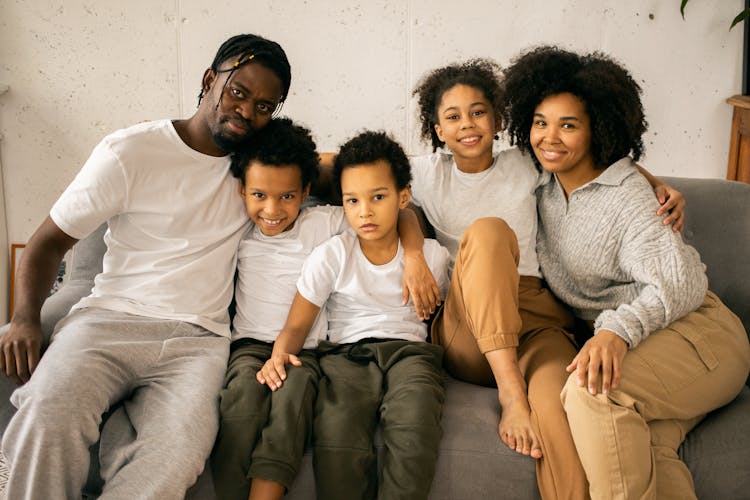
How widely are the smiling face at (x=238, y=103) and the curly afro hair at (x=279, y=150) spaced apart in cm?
3

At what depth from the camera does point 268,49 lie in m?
1.67

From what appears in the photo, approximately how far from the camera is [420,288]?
1548 mm

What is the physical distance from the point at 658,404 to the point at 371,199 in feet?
2.58

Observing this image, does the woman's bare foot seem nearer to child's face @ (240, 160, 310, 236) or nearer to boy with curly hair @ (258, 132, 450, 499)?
boy with curly hair @ (258, 132, 450, 499)

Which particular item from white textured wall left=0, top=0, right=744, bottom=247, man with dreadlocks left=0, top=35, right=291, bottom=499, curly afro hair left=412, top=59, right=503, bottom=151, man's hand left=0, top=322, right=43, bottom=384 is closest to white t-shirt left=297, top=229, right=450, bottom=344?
man with dreadlocks left=0, top=35, right=291, bottom=499

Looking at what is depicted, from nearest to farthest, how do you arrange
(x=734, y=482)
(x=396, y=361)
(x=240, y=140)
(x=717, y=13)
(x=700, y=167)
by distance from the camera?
1. (x=734, y=482)
2. (x=396, y=361)
3. (x=240, y=140)
4. (x=717, y=13)
5. (x=700, y=167)

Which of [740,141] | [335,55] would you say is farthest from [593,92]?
[740,141]

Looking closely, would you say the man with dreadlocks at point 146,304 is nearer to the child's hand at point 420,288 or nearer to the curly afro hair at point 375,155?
the curly afro hair at point 375,155

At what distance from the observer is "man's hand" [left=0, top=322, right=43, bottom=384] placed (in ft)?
4.47

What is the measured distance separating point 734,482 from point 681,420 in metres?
0.14

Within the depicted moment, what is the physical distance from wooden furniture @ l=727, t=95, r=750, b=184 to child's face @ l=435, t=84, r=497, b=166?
1.38 metres

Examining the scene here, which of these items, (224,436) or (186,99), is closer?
(224,436)

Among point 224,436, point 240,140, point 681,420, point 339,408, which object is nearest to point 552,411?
point 681,420

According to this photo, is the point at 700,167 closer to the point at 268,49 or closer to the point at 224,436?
the point at 268,49
